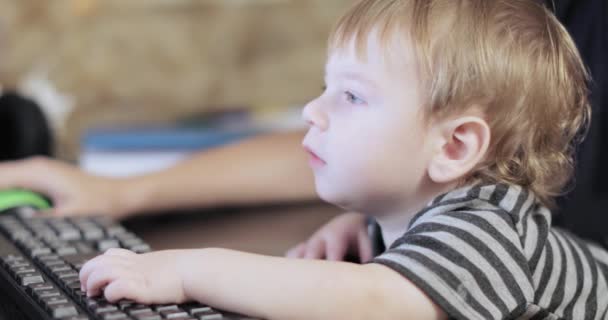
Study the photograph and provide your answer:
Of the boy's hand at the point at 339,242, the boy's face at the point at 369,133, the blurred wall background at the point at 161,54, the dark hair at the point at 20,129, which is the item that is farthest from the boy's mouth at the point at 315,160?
the blurred wall background at the point at 161,54

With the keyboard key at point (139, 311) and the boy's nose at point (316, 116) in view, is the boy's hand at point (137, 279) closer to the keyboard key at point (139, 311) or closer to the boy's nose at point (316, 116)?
the keyboard key at point (139, 311)

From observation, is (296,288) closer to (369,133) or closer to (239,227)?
(369,133)

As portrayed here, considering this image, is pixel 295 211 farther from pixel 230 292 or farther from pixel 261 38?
pixel 261 38

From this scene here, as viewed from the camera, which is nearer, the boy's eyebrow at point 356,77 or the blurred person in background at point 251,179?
the boy's eyebrow at point 356,77

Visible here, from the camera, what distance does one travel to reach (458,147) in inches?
30.0

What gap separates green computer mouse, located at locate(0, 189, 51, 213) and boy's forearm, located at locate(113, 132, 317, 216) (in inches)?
4.1

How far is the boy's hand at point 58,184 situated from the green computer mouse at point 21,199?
0.03ft

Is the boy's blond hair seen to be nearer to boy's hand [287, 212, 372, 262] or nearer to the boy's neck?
the boy's neck

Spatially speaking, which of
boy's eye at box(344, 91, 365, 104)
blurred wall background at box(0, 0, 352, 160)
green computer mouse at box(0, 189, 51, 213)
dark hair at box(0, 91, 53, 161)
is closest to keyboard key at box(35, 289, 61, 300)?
boy's eye at box(344, 91, 365, 104)

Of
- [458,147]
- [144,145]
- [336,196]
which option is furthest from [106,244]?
[144,145]

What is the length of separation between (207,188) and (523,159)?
48 centimetres

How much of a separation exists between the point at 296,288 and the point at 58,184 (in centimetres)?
51

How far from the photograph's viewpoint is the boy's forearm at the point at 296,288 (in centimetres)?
64

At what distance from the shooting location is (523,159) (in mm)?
775
